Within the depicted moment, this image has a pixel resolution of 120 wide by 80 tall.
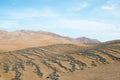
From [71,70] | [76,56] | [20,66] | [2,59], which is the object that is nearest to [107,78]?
[71,70]

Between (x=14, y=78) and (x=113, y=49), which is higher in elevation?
(x=113, y=49)

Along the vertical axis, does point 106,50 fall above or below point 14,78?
above

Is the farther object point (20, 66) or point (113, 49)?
point (113, 49)

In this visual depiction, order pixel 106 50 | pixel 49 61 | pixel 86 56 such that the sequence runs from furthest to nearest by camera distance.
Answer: pixel 106 50, pixel 86 56, pixel 49 61

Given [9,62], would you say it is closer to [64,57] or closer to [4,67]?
[4,67]

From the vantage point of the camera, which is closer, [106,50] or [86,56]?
[86,56]

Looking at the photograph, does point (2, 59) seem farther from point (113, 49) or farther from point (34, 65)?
point (113, 49)

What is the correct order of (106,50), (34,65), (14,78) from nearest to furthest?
(14,78)
(34,65)
(106,50)

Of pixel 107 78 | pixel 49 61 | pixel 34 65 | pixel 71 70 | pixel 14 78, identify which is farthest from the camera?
pixel 49 61

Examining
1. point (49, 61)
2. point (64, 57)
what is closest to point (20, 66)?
point (49, 61)
